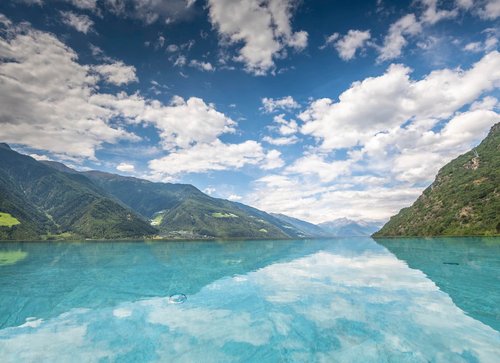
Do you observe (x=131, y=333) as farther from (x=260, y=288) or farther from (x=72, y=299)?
(x=260, y=288)

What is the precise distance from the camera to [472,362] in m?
13.3

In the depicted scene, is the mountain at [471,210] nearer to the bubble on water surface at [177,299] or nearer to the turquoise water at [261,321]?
the turquoise water at [261,321]

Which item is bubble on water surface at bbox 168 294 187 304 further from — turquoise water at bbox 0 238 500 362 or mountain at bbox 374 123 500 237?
mountain at bbox 374 123 500 237

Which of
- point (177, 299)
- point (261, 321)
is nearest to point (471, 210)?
point (177, 299)

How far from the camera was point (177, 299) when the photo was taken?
28453 mm

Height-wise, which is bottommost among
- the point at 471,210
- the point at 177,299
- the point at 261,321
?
the point at 261,321

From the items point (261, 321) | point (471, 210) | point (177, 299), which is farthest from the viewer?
point (471, 210)

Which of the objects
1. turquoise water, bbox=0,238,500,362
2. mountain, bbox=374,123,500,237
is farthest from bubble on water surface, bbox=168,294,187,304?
mountain, bbox=374,123,500,237

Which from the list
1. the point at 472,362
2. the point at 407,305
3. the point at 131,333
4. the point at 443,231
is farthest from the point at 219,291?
the point at 443,231

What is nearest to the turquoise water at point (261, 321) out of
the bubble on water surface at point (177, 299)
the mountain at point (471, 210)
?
the bubble on water surface at point (177, 299)

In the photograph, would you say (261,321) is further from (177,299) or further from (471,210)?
(471,210)

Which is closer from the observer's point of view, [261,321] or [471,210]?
[261,321]

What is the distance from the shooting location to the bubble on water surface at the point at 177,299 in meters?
27.5

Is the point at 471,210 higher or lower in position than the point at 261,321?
higher
